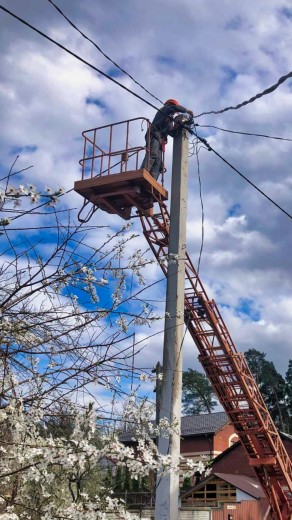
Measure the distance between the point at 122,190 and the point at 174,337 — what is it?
413cm

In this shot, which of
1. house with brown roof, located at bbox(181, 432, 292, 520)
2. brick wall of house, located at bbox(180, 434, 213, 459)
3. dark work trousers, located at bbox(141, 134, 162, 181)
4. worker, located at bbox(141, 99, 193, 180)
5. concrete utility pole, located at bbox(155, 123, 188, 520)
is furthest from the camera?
brick wall of house, located at bbox(180, 434, 213, 459)

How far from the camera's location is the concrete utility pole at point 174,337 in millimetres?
8891

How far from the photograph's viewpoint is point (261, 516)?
2261 centimetres

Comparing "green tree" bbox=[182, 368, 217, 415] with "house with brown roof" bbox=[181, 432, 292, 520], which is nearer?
"house with brown roof" bbox=[181, 432, 292, 520]

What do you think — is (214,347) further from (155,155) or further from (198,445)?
(198,445)

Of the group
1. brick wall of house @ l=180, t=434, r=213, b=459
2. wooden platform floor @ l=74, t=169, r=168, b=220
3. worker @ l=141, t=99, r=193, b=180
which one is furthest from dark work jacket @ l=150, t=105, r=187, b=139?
brick wall of house @ l=180, t=434, r=213, b=459

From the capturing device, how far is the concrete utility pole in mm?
8891

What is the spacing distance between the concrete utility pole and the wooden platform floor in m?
1.12

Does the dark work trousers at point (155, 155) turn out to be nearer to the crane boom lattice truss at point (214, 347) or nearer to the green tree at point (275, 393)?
the crane boom lattice truss at point (214, 347)

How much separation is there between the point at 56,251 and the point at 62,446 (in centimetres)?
138

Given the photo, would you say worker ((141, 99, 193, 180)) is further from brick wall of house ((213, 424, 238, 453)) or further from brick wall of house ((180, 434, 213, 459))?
brick wall of house ((213, 424, 238, 453))

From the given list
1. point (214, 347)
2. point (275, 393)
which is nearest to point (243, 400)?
point (214, 347)

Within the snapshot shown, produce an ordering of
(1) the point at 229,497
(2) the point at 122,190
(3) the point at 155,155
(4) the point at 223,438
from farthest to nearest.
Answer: (4) the point at 223,438 → (1) the point at 229,497 → (3) the point at 155,155 → (2) the point at 122,190

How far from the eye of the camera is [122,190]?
12383 mm
